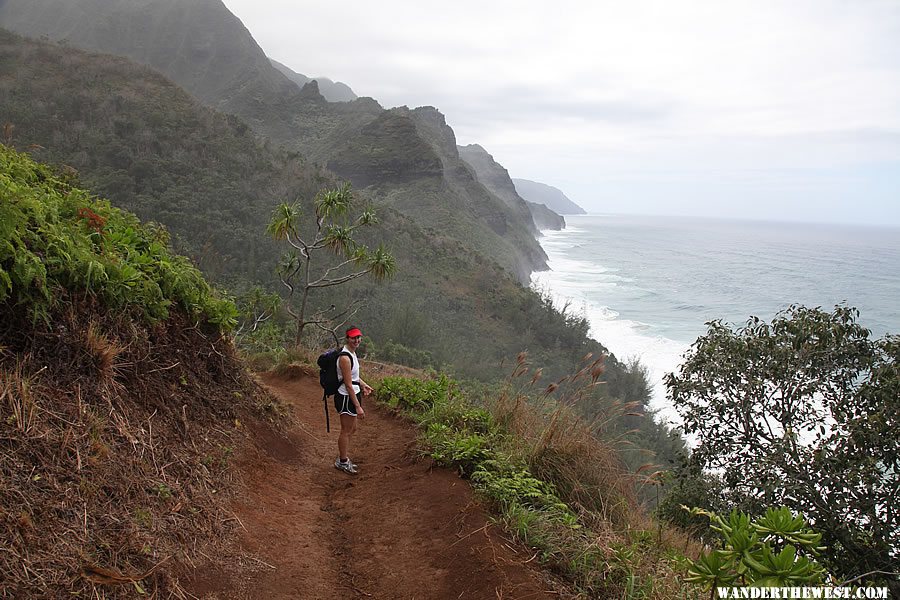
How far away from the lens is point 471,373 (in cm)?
2178

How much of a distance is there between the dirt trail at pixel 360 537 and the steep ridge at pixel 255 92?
4898 cm

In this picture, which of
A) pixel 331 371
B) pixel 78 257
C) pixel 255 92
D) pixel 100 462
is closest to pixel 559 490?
pixel 331 371

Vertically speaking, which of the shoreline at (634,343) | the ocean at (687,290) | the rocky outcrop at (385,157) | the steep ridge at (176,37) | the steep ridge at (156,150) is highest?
the steep ridge at (176,37)

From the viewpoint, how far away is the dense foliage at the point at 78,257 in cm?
359

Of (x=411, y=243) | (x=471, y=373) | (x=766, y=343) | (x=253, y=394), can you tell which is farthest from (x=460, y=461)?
(x=411, y=243)

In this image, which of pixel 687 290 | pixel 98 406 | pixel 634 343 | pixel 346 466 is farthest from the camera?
pixel 687 290

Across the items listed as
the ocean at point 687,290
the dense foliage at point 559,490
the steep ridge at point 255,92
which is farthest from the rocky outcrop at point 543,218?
the dense foliage at point 559,490

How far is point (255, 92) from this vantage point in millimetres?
69875

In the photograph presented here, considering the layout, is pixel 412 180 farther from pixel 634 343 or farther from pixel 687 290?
pixel 687 290

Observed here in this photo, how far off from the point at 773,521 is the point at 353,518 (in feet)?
12.1

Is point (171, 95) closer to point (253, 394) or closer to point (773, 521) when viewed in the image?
point (253, 394)

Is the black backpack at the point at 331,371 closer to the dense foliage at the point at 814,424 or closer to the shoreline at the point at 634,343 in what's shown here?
the dense foliage at the point at 814,424

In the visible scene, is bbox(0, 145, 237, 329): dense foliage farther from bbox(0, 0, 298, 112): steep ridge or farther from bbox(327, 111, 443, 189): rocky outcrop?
bbox(0, 0, 298, 112): steep ridge

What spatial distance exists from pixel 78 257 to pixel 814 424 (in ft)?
29.0
